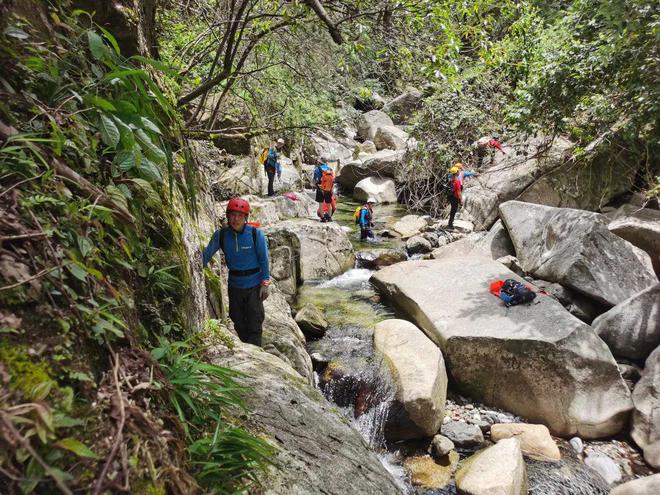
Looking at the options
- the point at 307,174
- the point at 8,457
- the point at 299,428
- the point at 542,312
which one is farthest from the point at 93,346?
the point at 307,174

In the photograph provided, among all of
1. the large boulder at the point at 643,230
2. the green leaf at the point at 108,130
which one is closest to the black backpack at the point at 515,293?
the large boulder at the point at 643,230

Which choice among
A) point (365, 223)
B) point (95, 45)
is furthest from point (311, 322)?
point (365, 223)

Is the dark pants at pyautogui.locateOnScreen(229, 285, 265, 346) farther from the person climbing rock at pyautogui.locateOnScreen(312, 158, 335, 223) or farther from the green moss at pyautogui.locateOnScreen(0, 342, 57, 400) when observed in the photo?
the person climbing rock at pyautogui.locateOnScreen(312, 158, 335, 223)

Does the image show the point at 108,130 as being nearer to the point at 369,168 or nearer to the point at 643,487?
the point at 643,487

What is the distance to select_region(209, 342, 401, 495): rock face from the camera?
2.18 meters

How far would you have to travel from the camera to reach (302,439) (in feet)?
8.32

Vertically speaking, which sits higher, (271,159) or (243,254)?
(271,159)

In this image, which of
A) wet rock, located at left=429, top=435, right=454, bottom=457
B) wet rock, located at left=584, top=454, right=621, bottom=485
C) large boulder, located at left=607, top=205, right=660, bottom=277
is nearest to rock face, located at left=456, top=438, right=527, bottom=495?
wet rock, located at left=429, top=435, right=454, bottom=457

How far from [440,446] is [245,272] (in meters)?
3.66

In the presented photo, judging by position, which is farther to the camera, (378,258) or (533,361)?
(378,258)

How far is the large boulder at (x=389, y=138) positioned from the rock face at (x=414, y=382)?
1917cm

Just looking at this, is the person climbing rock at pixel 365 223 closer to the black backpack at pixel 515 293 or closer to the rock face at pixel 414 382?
the black backpack at pixel 515 293

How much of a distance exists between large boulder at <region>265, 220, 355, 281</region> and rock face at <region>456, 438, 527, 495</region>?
608 centimetres

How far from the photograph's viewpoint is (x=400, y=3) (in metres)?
4.01
